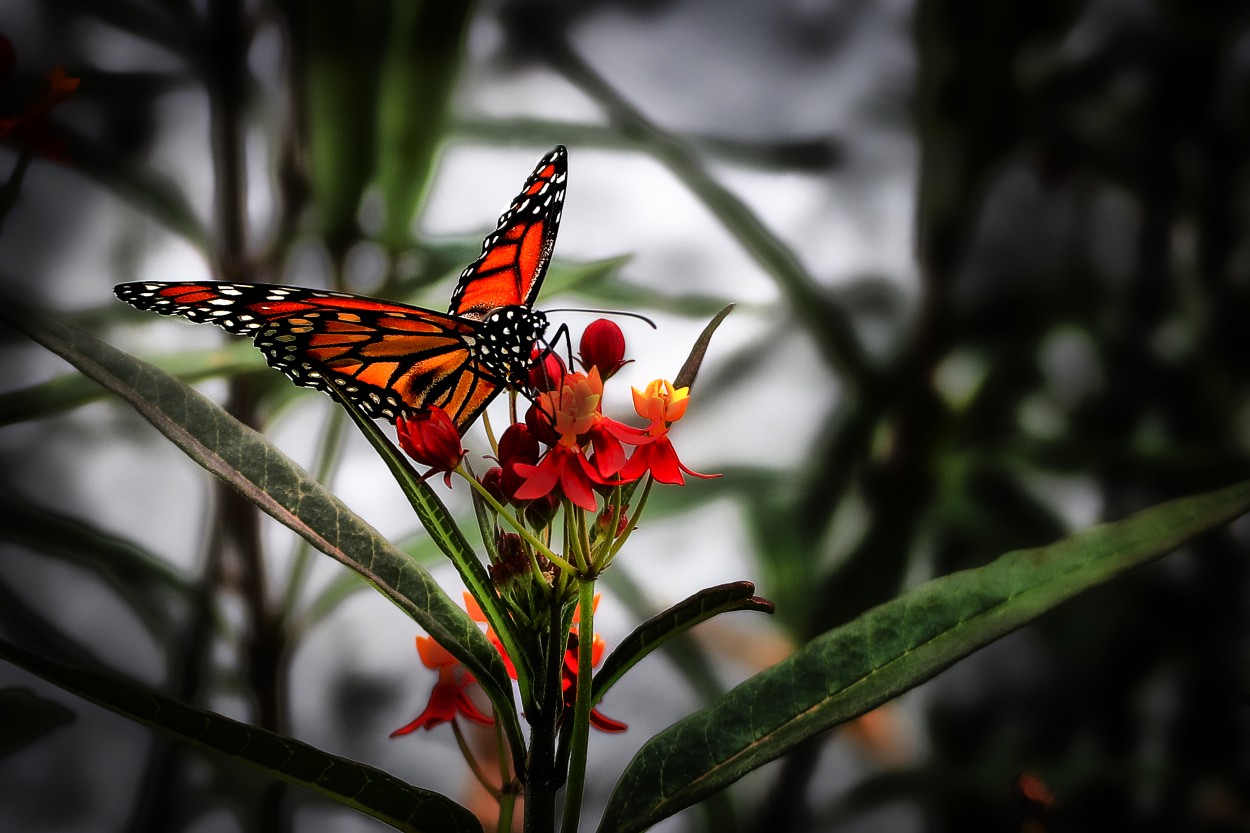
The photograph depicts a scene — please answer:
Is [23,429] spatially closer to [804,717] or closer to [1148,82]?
[804,717]

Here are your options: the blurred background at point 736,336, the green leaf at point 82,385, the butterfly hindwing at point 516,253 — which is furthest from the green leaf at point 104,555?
the butterfly hindwing at point 516,253

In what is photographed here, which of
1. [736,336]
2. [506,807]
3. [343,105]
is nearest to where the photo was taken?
[506,807]

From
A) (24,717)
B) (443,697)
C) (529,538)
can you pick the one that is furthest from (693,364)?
(24,717)

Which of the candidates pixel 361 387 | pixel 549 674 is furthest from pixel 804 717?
pixel 361 387

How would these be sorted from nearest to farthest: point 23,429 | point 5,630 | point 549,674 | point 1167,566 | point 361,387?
point 549,674 < point 361,387 < point 5,630 < point 23,429 < point 1167,566

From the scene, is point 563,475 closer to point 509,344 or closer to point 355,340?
point 509,344
